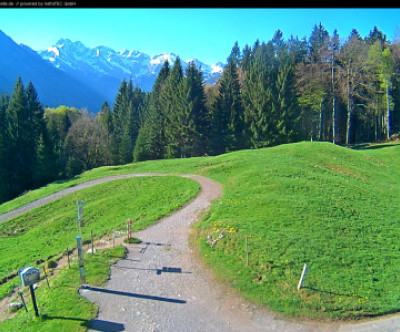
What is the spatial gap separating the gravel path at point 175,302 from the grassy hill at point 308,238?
21.0 inches

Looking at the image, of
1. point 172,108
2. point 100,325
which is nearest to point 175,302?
point 100,325

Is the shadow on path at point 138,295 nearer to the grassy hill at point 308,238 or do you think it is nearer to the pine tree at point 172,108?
the grassy hill at point 308,238

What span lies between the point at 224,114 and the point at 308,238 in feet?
132

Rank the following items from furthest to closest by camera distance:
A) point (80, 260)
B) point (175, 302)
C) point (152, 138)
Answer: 1. point (152, 138)
2. point (80, 260)
3. point (175, 302)

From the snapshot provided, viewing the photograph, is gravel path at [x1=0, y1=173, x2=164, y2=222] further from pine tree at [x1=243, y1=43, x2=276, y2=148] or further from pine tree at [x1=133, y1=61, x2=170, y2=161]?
pine tree at [x1=243, y1=43, x2=276, y2=148]

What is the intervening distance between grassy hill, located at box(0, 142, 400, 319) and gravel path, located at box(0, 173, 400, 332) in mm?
534

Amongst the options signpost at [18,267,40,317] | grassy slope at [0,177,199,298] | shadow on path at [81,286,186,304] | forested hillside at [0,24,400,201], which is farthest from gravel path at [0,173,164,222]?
signpost at [18,267,40,317]

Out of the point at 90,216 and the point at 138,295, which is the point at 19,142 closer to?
the point at 90,216

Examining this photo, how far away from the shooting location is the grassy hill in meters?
11.1

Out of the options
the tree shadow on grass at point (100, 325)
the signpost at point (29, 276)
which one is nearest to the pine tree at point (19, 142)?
the signpost at point (29, 276)

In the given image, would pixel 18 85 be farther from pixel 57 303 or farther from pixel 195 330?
pixel 195 330

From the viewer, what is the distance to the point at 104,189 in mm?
28141

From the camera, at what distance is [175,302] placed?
10.8 m

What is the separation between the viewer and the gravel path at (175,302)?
975cm
